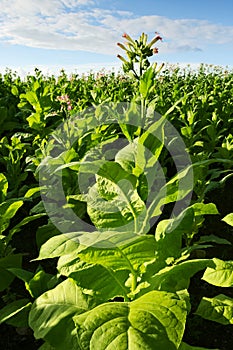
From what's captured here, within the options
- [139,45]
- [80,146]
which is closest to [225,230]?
[80,146]

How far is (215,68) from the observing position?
1728 cm

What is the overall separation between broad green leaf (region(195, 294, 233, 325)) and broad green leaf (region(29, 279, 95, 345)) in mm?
471

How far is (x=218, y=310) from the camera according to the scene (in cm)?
179

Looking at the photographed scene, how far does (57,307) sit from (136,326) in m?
0.60

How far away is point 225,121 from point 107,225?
5215 millimetres

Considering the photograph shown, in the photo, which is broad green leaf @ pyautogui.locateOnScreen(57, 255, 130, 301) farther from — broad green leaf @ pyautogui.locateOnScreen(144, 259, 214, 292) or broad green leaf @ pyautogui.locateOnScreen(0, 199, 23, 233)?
broad green leaf @ pyautogui.locateOnScreen(0, 199, 23, 233)

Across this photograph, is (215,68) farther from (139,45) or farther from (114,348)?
(114,348)

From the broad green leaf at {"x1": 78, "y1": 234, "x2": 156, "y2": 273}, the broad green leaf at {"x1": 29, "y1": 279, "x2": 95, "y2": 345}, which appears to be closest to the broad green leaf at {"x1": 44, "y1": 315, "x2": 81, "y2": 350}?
the broad green leaf at {"x1": 29, "y1": 279, "x2": 95, "y2": 345}

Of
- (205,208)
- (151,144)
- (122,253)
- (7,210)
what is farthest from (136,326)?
(7,210)

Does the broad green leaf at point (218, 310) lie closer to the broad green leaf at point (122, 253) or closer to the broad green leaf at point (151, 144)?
the broad green leaf at point (122, 253)

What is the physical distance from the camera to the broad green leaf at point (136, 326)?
123cm

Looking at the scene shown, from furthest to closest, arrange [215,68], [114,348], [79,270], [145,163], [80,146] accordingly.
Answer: [215,68] < [80,146] < [145,163] < [79,270] < [114,348]

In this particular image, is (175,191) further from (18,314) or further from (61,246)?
(18,314)

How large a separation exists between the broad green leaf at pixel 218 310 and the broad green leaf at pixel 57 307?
47 centimetres
